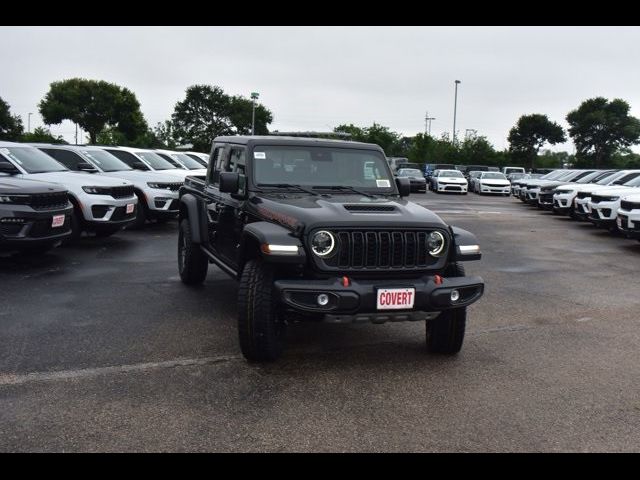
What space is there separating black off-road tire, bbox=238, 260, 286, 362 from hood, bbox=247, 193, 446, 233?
451 mm

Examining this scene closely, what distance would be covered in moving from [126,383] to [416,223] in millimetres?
2470

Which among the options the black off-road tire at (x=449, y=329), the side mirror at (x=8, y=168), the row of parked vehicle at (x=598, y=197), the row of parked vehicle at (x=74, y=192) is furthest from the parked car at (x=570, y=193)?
the side mirror at (x=8, y=168)

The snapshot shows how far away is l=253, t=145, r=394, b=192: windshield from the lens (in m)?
6.21

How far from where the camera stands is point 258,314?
4.91 metres

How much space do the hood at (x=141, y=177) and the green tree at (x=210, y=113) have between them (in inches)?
2639

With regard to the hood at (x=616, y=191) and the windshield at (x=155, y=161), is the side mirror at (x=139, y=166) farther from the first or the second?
the hood at (x=616, y=191)

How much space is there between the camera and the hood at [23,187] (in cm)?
860

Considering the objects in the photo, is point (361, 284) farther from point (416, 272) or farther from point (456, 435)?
point (456, 435)

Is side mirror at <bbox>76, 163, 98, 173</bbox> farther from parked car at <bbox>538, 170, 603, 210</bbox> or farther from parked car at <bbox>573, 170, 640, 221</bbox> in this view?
parked car at <bbox>538, 170, 603, 210</bbox>

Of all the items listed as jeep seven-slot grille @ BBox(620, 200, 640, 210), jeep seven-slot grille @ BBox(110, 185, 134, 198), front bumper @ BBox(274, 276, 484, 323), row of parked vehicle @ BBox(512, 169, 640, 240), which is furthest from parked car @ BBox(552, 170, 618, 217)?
front bumper @ BBox(274, 276, 484, 323)

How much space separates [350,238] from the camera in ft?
16.3

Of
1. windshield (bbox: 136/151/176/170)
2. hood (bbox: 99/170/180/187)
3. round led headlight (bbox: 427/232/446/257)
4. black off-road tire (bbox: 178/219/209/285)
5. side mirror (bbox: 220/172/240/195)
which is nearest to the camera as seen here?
round led headlight (bbox: 427/232/446/257)

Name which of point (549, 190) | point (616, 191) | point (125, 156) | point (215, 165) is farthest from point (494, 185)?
point (215, 165)
